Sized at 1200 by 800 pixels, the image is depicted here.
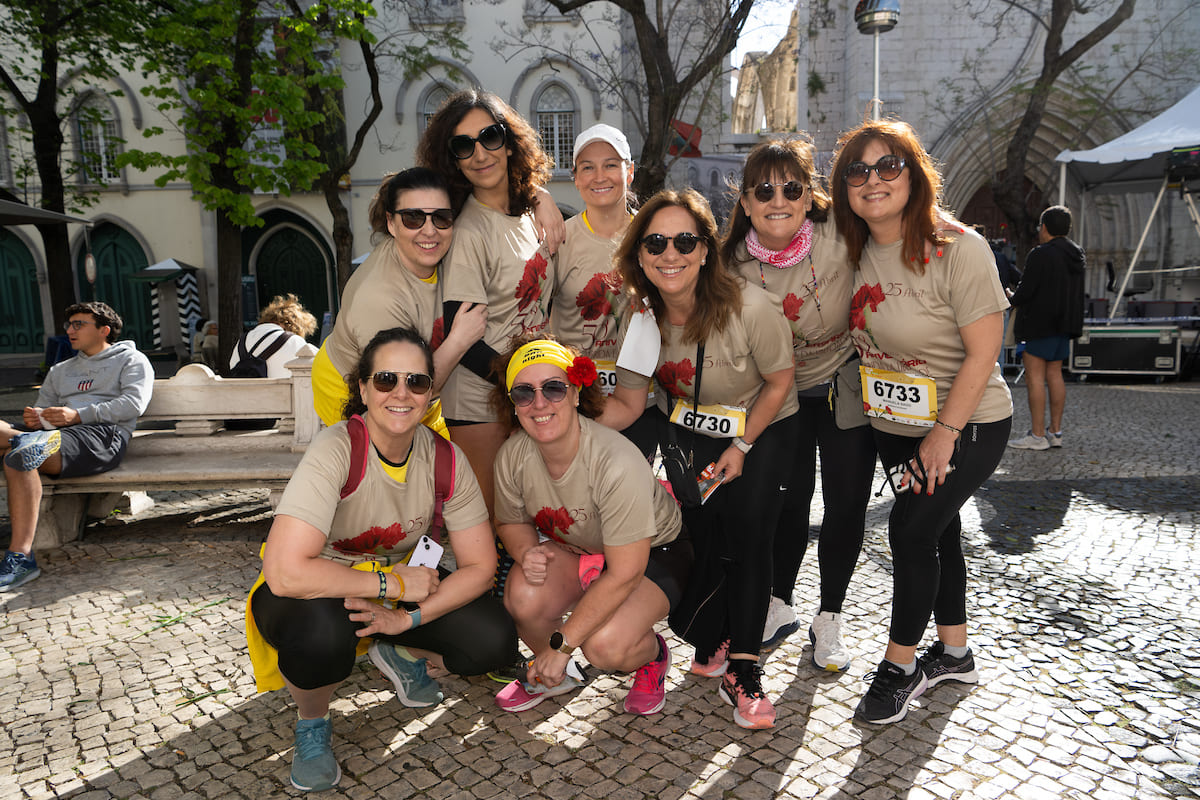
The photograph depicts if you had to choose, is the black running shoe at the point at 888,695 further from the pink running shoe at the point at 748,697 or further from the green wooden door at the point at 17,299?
the green wooden door at the point at 17,299

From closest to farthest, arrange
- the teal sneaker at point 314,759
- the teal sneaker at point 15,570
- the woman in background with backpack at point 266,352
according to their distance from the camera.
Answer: the teal sneaker at point 314,759 → the teal sneaker at point 15,570 → the woman in background with backpack at point 266,352

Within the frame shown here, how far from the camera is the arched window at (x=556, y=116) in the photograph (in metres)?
19.6

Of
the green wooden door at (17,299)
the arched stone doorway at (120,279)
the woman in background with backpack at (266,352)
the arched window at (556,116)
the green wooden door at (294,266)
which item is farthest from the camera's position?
the green wooden door at (294,266)

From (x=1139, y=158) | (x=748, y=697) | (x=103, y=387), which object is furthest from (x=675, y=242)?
(x=1139, y=158)

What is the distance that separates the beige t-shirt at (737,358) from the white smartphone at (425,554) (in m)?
0.91

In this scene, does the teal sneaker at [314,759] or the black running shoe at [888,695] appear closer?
the teal sneaker at [314,759]

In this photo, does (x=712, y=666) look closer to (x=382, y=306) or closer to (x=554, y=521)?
(x=554, y=521)

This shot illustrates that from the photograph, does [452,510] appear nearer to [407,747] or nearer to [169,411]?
[407,747]

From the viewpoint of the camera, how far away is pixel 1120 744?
2.69m

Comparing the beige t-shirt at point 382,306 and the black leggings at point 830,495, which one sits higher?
the beige t-shirt at point 382,306

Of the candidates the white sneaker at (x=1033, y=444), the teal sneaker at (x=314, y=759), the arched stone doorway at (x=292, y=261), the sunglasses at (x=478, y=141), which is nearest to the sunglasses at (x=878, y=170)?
the sunglasses at (x=478, y=141)

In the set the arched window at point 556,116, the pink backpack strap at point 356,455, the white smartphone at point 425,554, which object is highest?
the arched window at point 556,116

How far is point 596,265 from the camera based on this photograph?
11.1ft

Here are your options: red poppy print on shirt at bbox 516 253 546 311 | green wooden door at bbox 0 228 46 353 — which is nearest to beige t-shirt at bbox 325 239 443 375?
red poppy print on shirt at bbox 516 253 546 311
